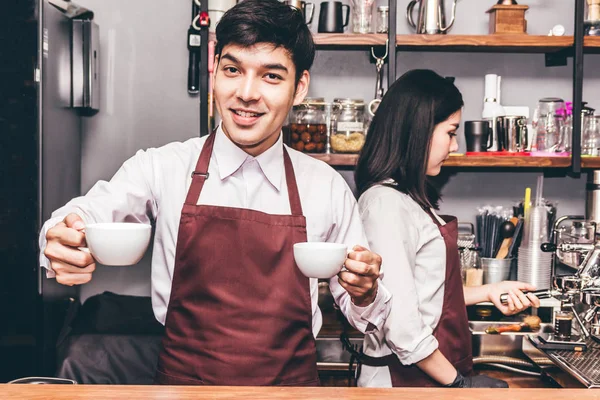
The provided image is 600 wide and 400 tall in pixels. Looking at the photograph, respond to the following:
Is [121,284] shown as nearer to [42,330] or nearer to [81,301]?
[81,301]

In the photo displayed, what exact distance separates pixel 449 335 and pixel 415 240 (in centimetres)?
30

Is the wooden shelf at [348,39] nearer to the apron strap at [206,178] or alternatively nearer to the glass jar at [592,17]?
the glass jar at [592,17]

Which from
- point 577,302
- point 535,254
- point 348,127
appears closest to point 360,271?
point 577,302

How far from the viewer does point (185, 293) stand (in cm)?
163

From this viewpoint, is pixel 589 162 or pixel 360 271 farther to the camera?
pixel 589 162

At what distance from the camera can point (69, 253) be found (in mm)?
1230

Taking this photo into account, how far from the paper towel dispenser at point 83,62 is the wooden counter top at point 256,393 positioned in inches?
73.3

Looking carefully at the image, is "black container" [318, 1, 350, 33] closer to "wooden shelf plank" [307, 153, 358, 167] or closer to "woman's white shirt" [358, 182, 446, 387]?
"wooden shelf plank" [307, 153, 358, 167]

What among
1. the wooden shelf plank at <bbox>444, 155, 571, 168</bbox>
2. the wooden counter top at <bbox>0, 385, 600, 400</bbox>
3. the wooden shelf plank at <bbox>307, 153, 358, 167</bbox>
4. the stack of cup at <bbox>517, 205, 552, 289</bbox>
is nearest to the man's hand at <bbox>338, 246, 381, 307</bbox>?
the wooden counter top at <bbox>0, 385, 600, 400</bbox>

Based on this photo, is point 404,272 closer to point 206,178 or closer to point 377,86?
point 206,178

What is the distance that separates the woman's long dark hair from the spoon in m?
0.92

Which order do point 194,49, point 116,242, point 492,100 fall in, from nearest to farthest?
1. point 116,242
2. point 492,100
3. point 194,49

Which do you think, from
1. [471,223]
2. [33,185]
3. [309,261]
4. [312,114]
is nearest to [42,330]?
[33,185]

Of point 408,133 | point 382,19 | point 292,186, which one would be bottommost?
point 292,186
